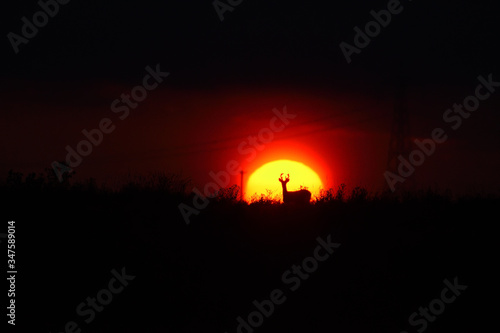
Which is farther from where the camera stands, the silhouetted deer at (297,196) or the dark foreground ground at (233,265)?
the silhouetted deer at (297,196)

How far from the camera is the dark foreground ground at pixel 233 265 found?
16062 millimetres

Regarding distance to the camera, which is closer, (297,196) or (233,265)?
(233,265)

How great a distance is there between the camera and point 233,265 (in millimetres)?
17719

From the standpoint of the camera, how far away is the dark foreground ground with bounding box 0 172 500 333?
52.7ft

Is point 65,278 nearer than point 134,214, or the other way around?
point 65,278

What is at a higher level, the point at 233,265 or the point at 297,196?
A: the point at 297,196

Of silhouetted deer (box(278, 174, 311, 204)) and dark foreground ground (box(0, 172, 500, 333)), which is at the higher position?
silhouetted deer (box(278, 174, 311, 204))

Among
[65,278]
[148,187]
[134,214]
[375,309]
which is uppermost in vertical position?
[148,187]

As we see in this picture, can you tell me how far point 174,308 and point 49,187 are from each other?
5.79 metres

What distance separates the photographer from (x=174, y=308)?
54.0ft

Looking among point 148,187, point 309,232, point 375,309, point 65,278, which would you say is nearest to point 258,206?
point 309,232

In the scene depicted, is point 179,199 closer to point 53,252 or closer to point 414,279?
point 53,252

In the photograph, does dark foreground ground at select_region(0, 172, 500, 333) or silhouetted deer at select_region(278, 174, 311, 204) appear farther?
silhouetted deer at select_region(278, 174, 311, 204)

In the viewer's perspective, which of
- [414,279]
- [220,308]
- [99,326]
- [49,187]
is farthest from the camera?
[49,187]
